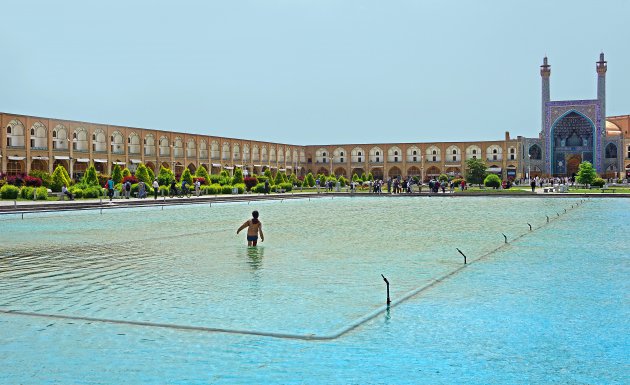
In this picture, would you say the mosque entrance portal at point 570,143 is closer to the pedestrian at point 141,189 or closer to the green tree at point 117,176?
the green tree at point 117,176

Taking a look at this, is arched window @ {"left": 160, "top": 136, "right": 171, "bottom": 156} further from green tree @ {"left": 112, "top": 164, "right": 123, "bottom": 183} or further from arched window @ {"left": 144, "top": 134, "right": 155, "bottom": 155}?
green tree @ {"left": 112, "top": 164, "right": 123, "bottom": 183}

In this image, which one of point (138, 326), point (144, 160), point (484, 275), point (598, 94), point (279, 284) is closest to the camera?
point (138, 326)

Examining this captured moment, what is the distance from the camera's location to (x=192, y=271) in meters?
6.75

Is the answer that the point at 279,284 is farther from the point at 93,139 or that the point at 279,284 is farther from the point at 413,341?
the point at 93,139

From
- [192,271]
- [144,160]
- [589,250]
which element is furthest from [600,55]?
[192,271]

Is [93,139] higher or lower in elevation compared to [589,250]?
higher

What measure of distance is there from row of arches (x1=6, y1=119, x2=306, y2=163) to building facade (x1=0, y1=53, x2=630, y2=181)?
7cm

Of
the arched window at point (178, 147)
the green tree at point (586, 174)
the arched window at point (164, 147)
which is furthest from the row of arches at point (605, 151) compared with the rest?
the arched window at point (164, 147)

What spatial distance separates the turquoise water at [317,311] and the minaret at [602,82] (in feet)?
161

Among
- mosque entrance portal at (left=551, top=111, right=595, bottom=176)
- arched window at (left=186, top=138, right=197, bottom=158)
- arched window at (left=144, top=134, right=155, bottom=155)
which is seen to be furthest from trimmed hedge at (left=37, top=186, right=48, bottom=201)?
mosque entrance portal at (left=551, top=111, right=595, bottom=176)

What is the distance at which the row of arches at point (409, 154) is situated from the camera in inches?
2459

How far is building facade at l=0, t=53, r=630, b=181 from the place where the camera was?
39094mm

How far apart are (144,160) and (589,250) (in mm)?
42025

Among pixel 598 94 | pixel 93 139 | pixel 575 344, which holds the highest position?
pixel 598 94
